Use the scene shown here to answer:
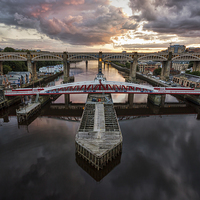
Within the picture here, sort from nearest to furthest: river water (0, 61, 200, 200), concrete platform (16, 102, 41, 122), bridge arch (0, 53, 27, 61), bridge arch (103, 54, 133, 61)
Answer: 1. river water (0, 61, 200, 200)
2. concrete platform (16, 102, 41, 122)
3. bridge arch (0, 53, 27, 61)
4. bridge arch (103, 54, 133, 61)

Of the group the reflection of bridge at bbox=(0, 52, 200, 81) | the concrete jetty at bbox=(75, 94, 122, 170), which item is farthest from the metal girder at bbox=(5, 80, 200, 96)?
the reflection of bridge at bbox=(0, 52, 200, 81)

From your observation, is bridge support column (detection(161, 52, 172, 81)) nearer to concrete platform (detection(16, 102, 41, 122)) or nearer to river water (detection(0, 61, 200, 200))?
river water (detection(0, 61, 200, 200))

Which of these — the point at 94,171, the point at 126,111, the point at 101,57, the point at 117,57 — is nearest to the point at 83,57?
the point at 101,57

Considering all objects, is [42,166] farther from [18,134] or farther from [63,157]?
[18,134]

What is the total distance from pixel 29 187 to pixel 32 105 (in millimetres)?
22863

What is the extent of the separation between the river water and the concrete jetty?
1188 millimetres

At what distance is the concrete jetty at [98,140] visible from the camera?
17.6 m

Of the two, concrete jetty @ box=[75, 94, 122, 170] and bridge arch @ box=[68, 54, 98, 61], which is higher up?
bridge arch @ box=[68, 54, 98, 61]

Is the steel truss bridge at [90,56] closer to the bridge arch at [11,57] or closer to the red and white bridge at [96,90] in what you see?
the bridge arch at [11,57]

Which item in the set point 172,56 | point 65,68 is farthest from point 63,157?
point 172,56

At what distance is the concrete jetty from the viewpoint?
57.6ft

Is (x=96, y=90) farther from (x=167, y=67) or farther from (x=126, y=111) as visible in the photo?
(x=167, y=67)

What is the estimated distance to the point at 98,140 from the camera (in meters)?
19.5

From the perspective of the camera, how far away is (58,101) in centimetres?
4434
